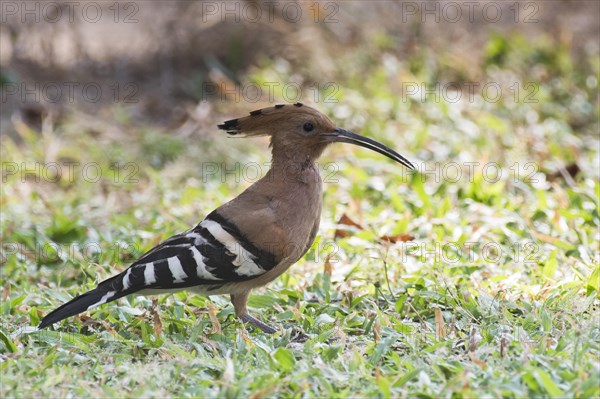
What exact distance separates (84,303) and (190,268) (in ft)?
1.45

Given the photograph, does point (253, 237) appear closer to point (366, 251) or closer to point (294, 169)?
point (294, 169)

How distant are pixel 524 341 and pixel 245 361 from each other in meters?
1.02

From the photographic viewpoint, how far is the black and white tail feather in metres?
3.71

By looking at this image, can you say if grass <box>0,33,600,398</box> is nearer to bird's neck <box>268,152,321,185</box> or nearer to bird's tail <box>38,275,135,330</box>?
bird's tail <box>38,275,135,330</box>

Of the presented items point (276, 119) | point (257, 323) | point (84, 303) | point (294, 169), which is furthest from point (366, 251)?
point (84, 303)

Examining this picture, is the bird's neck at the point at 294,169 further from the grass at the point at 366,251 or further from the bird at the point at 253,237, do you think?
the grass at the point at 366,251

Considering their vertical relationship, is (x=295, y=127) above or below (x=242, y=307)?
above

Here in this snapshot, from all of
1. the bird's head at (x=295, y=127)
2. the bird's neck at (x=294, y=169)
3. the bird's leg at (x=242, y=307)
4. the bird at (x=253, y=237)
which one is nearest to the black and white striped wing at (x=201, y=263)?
the bird at (x=253, y=237)

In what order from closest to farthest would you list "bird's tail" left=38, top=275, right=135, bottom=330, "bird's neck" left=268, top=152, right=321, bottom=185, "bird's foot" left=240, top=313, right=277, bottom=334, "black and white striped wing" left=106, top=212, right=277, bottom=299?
"bird's tail" left=38, top=275, right=135, bottom=330, "black and white striped wing" left=106, top=212, right=277, bottom=299, "bird's foot" left=240, top=313, right=277, bottom=334, "bird's neck" left=268, top=152, right=321, bottom=185

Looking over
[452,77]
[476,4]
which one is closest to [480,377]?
[452,77]

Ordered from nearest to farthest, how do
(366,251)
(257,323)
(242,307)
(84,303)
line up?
(84,303) < (257,323) < (242,307) < (366,251)

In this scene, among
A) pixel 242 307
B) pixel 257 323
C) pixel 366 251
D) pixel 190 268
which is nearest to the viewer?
pixel 190 268

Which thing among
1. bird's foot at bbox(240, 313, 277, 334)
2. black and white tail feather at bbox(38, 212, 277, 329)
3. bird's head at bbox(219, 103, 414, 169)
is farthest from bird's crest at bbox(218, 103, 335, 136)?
bird's foot at bbox(240, 313, 277, 334)

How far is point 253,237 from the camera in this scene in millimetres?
3918
